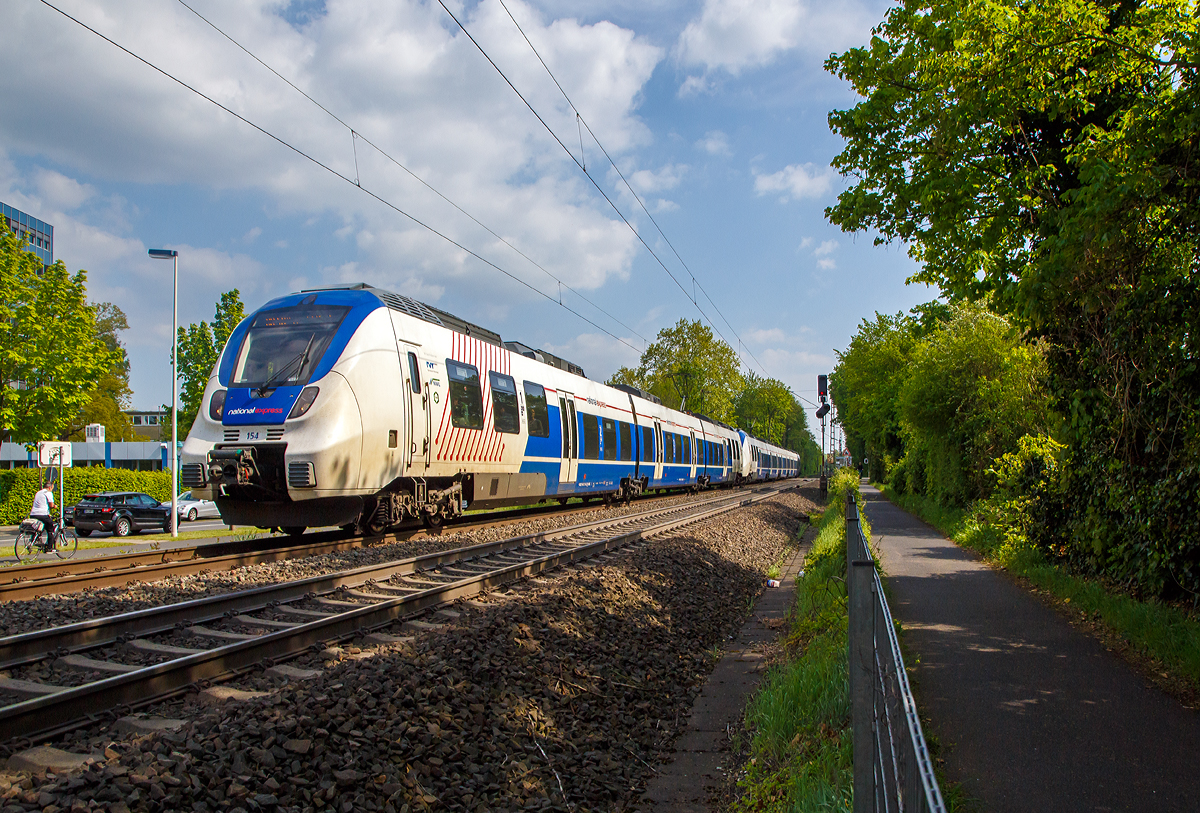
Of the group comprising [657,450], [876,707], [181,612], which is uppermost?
[657,450]

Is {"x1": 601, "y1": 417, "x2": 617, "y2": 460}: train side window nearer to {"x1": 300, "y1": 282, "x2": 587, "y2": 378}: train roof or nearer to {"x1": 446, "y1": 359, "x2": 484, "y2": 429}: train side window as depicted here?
{"x1": 300, "y1": 282, "x2": 587, "y2": 378}: train roof

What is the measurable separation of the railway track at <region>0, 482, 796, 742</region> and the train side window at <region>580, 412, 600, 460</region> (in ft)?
31.3

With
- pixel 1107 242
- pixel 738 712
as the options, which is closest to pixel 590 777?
pixel 738 712

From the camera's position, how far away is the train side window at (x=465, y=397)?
1272 centimetres

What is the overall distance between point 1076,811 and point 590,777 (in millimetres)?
2491

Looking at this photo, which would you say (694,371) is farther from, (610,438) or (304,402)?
(304,402)

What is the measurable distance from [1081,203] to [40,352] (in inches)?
1195

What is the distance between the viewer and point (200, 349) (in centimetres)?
4994

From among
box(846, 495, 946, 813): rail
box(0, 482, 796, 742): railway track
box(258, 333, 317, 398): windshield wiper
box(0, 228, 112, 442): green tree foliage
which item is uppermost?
box(0, 228, 112, 442): green tree foliage

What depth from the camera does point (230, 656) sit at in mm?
5078

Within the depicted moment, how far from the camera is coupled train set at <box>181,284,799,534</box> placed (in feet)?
33.0

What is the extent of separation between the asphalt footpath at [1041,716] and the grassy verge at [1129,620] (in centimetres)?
20

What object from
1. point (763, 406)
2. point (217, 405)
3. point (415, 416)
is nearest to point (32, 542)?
point (217, 405)

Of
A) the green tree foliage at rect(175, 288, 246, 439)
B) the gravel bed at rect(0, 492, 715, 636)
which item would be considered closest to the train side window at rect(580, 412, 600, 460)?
the gravel bed at rect(0, 492, 715, 636)
